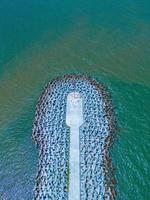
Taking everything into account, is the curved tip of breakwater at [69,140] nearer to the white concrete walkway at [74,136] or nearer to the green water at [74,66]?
the white concrete walkway at [74,136]

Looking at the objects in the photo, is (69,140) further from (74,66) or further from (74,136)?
(74,66)

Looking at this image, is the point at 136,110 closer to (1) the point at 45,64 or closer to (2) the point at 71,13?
(1) the point at 45,64

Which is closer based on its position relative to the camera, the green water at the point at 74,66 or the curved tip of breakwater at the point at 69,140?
the curved tip of breakwater at the point at 69,140

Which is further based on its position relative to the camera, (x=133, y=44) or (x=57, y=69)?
(x=133, y=44)

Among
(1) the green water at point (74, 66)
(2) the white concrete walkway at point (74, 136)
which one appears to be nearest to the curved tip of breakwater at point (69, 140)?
(2) the white concrete walkway at point (74, 136)

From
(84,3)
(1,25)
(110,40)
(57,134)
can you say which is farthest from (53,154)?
(84,3)

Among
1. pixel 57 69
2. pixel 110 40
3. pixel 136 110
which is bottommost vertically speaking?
pixel 136 110
